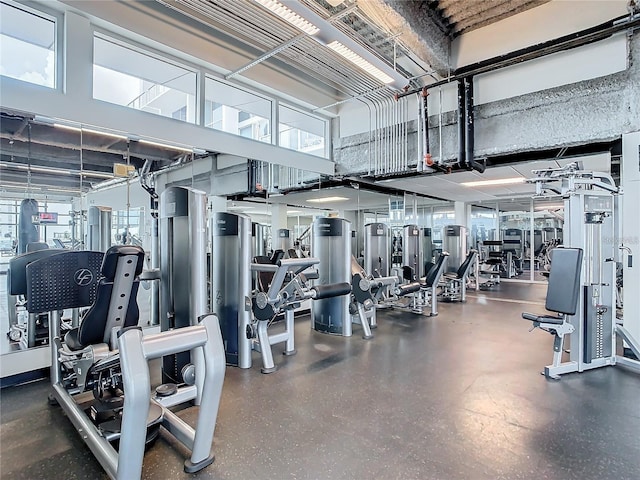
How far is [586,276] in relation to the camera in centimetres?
326

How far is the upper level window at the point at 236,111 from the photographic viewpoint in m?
4.43

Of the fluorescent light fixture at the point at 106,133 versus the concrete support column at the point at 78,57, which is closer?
the concrete support column at the point at 78,57

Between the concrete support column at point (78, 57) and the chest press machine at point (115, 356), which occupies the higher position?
the concrete support column at point (78, 57)

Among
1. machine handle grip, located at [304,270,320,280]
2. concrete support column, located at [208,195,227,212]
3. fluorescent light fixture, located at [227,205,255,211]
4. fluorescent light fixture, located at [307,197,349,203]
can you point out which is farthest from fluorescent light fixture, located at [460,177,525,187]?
concrete support column, located at [208,195,227,212]

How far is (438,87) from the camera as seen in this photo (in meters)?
4.89

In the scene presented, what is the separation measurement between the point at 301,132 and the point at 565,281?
4228mm

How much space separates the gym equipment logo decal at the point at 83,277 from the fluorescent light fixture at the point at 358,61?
270 centimetres

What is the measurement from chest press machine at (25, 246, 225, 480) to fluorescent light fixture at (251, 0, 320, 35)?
213 centimetres

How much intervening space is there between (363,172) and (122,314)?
4444 mm

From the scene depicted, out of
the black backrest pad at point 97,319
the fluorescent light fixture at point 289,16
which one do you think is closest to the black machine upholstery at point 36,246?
the black backrest pad at point 97,319

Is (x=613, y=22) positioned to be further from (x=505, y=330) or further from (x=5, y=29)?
(x=5, y=29)

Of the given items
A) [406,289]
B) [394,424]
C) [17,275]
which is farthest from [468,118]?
[17,275]

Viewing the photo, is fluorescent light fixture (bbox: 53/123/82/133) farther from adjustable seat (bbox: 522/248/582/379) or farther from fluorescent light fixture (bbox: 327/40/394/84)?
adjustable seat (bbox: 522/248/582/379)

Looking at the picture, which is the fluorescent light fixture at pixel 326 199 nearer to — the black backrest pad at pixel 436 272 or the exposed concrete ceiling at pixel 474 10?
the black backrest pad at pixel 436 272
